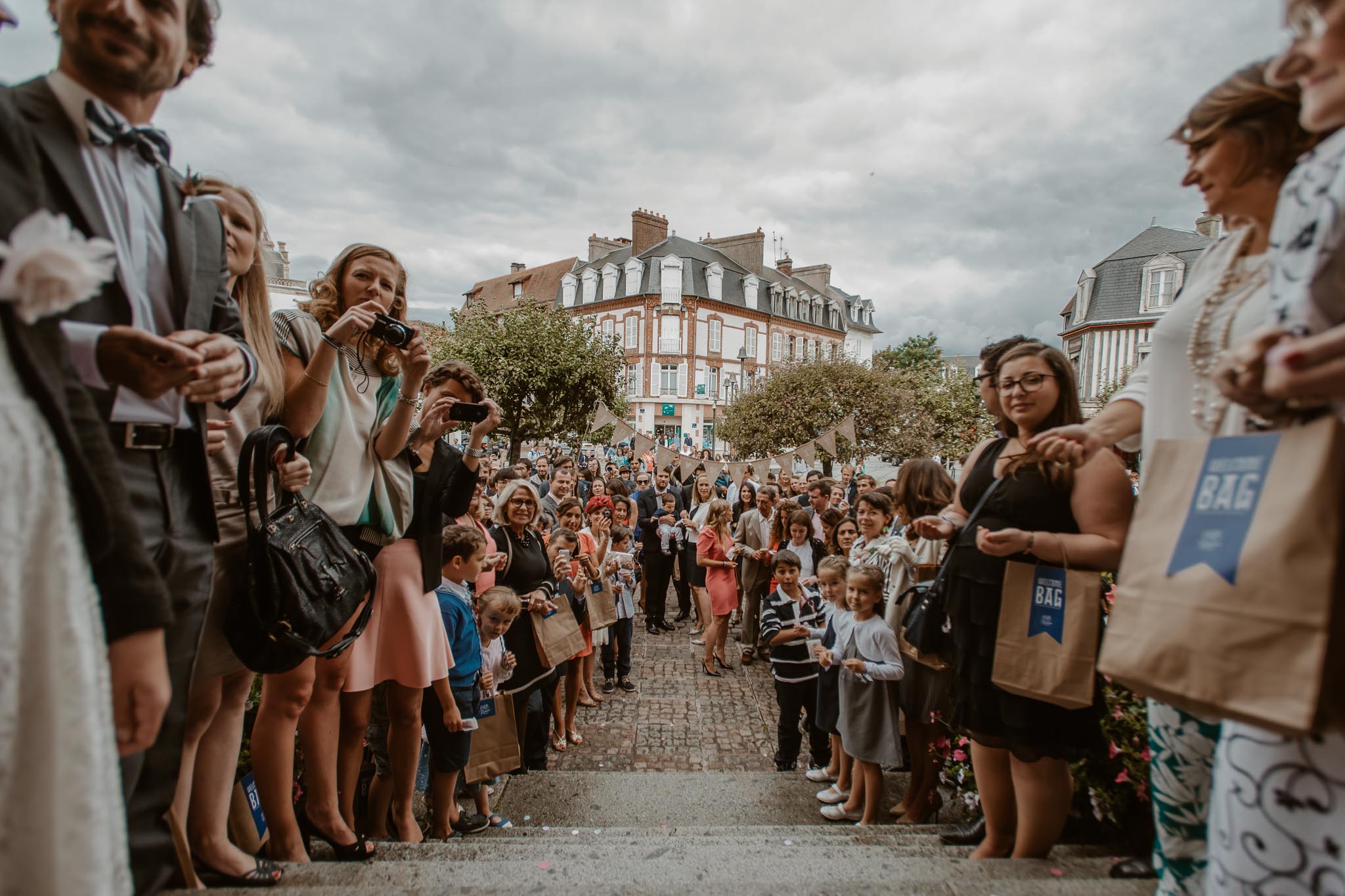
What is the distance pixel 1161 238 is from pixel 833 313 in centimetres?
2538

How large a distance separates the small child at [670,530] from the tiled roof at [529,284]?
43952 millimetres

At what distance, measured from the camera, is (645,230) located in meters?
48.3

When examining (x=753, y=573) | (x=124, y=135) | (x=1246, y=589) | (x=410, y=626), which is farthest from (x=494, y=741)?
(x=753, y=573)

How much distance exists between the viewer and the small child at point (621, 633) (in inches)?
295

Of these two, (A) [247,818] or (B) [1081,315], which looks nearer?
(A) [247,818]

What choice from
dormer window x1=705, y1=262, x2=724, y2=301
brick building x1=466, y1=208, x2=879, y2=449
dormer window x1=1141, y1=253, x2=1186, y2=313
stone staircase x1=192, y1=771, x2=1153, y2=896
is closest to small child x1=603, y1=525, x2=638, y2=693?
stone staircase x1=192, y1=771, x2=1153, y2=896

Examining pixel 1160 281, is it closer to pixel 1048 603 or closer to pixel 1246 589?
pixel 1048 603

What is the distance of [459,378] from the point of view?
3.65 m

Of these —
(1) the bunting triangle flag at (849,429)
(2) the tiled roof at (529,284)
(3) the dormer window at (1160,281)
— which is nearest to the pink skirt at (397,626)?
(1) the bunting triangle flag at (849,429)

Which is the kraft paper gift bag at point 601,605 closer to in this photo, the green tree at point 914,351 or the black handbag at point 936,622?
the black handbag at point 936,622

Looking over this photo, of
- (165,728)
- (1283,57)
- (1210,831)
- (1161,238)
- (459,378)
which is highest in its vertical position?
(1161,238)

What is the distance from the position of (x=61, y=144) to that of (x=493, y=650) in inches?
147

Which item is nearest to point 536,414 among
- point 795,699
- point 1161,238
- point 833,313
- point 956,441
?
point 956,441

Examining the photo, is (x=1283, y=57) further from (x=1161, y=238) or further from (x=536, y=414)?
(x=1161, y=238)
